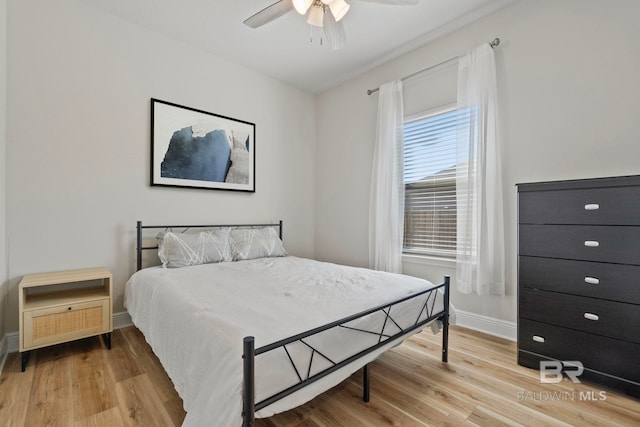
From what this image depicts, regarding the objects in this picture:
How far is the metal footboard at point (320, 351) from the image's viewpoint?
1050mm

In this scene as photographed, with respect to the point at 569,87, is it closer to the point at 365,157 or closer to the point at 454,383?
the point at 365,157

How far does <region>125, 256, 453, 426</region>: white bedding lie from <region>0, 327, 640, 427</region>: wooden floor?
29cm

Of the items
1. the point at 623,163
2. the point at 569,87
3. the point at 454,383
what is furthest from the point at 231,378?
the point at 569,87

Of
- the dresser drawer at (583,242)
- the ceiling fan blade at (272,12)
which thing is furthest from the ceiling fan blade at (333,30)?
the dresser drawer at (583,242)

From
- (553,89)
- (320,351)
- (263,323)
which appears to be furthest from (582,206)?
(263,323)

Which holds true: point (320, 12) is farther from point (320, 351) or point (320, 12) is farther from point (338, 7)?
point (320, 351)

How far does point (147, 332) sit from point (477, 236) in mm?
2773

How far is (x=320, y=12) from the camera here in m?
2.23

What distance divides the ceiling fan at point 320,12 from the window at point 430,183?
130 centimetres

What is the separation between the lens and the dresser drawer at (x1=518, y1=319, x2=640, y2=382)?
1701mm

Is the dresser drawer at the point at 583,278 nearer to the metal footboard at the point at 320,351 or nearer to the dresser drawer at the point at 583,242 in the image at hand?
the dresser drawer at the point at 583,242

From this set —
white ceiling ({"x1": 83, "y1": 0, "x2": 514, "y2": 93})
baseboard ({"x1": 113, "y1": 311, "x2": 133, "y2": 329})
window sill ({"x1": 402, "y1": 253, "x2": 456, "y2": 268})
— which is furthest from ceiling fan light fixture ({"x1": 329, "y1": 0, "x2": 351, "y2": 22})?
baseboard ({"x1": 113, "y1": 311, "x2": 133, "y2": 329})

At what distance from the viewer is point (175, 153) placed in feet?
10.0

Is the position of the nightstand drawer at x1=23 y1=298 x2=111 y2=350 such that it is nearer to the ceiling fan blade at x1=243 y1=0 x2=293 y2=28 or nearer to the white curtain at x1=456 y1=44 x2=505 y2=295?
the ceiling fan blade at x1=243 y1=0 x2=293 y2=28
